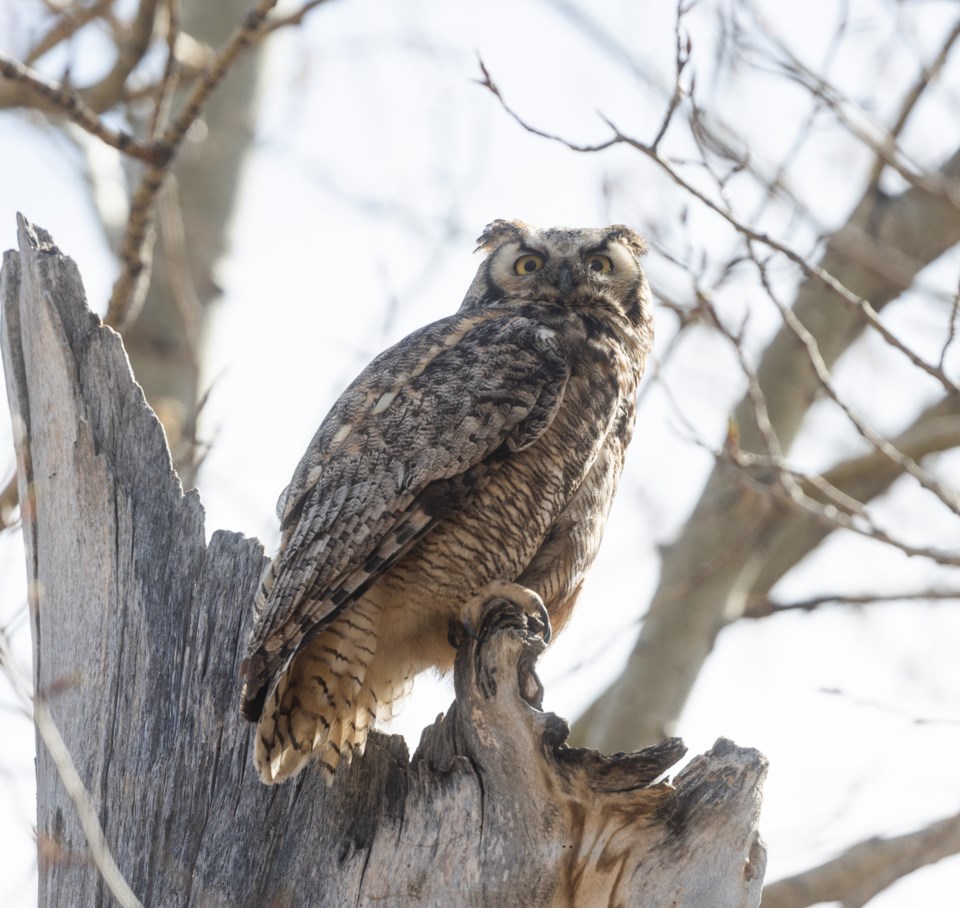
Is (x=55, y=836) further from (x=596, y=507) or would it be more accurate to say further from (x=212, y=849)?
(x=596, y=507)

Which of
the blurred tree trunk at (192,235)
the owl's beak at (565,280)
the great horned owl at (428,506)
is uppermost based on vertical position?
the blurred tree trunk at (192,235)

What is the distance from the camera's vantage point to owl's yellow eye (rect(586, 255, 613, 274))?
Result: 11.2 feet

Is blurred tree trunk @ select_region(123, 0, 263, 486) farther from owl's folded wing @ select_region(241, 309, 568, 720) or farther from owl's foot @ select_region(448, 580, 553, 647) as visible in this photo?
owl's foot @ select_region(448, 580, 553, 647)

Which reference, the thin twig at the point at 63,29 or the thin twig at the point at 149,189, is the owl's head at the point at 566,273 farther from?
the thin twig at the point at 63,29

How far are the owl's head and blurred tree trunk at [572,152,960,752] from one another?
1.21 m

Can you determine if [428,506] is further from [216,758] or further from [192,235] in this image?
[192,235]

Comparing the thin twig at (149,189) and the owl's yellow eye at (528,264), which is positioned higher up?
the thin twig at (149,189)

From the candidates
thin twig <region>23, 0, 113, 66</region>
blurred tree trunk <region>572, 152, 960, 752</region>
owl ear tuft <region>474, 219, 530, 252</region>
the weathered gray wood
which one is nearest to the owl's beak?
owl ear tuft <region>474, 219, 530, 252</region>

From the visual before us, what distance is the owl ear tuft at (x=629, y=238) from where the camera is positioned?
3.56 m

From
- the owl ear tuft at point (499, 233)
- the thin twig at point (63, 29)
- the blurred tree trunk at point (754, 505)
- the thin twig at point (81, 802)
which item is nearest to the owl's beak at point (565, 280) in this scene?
the owl ear tuft at point (499, 233)

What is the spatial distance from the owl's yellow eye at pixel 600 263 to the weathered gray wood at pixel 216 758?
1237 mm

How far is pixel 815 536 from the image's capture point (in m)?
5.27

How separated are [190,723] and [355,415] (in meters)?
0.81

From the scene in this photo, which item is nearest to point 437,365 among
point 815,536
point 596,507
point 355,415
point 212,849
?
point 355,415
